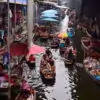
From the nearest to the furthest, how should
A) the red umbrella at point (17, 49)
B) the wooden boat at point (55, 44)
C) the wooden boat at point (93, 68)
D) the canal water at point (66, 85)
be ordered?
1. the red umbrella at point (17, 49)
2. the canal water at point (66, 85)
3. the wooden boat at point (93, 68)
4. the wooden boat at point (55, 44)

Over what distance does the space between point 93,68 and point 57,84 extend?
4.77 m

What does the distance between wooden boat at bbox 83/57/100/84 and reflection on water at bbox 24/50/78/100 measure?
159 cm

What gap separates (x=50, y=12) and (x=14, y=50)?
41060 millimetres

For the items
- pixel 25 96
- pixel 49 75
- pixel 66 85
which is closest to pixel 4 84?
pixel 25 96

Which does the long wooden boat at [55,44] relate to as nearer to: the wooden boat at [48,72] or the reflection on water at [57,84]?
the reflection on water at [57,84]

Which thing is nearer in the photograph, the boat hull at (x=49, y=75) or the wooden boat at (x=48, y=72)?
the boat hull at (x=49, y=75)

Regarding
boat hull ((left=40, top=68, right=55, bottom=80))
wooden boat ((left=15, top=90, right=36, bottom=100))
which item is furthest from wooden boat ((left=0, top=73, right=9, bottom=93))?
boat hull ((left=40, top=68, right=55, bottom=80))

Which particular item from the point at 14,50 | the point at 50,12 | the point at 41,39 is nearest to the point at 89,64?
the point at 14,50

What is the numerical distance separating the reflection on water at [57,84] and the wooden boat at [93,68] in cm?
159

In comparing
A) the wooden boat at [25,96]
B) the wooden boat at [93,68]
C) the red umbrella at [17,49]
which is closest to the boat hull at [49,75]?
the wooden boat at [93,68]

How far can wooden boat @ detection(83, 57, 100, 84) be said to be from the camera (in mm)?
33578

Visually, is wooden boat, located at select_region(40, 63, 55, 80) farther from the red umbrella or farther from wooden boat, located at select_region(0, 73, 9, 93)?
wooden boat, located at select_region(0, 73, 9, 93)

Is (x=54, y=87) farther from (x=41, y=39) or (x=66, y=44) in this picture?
(x=41, y=39)

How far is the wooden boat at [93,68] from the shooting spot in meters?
33.6
